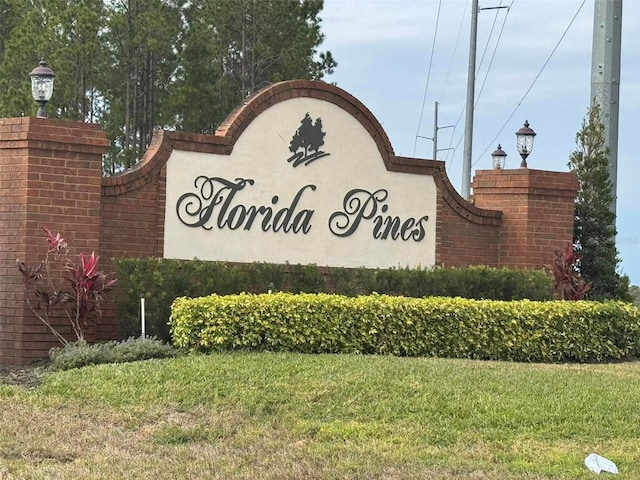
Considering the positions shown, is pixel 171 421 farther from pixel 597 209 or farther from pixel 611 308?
pixel 597 209

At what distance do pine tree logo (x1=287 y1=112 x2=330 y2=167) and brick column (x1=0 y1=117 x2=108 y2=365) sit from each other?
2.90m

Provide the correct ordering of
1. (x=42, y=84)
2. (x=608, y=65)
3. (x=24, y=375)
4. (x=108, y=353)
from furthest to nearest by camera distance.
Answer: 1. (x=608, y=65)
2. (x=42, y=84)
3. (x=24, y=375)
4. (x=108, y=353)

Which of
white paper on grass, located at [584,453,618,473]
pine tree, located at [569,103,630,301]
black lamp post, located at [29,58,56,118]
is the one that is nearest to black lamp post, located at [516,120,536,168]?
pine tree, located at [569,103,630,301]

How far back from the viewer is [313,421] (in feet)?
26.5

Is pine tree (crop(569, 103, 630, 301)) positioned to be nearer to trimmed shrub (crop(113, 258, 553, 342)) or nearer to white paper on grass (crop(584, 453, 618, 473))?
trimmed shrub (crop(113, 258, 553, 342))

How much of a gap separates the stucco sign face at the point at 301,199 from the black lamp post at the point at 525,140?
1813mm

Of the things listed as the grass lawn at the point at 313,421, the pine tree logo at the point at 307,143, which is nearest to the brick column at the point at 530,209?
the pine tree logo at the point at 307,143

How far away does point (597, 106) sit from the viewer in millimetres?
16938

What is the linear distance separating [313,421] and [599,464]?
7.73ft

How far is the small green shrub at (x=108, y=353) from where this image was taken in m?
10.3

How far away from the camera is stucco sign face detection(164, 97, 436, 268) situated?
42.3 feet

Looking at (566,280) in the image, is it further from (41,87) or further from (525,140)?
(41,87)

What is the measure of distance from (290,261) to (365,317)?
2.75 meters

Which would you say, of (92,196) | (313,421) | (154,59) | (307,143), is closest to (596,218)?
(307,143)
